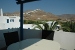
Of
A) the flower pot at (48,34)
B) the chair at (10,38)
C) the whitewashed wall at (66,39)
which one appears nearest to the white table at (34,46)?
the chair at (10,38)

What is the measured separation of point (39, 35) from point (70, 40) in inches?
63.1

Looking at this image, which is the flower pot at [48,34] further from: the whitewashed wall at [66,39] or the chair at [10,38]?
the chair at [10,38]

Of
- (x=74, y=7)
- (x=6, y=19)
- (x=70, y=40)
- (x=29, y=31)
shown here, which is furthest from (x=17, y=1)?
(x=74, y=7)

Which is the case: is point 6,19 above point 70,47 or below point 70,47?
above

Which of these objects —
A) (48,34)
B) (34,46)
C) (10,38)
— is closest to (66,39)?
(48,34)

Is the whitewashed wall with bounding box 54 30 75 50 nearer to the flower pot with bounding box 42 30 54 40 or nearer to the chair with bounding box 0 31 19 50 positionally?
the flower pot with bounding box 42 30 54 40

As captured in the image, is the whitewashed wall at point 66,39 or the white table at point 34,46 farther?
the whitewashed wall at point 66,39

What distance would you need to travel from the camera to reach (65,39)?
5.09m

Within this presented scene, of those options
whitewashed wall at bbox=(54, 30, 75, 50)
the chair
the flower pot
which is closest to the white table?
the chair

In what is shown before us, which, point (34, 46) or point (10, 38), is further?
point (10, 38)

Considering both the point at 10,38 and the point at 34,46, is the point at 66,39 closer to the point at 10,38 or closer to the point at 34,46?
the point at 34,46

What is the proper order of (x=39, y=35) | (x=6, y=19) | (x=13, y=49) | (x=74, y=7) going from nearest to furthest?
(x=13, y=49) < (x=39, y=35) < (x=6, y=19) < (x=74, y=7)

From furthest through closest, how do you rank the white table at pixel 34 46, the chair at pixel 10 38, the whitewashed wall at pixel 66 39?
1. the whitewashed wall at pixel 66 39
2. the chair at pixel 10 38
3. the white table at pixel 34 46

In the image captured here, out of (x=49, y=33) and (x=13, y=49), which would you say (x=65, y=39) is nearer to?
(x=49, y=33)
